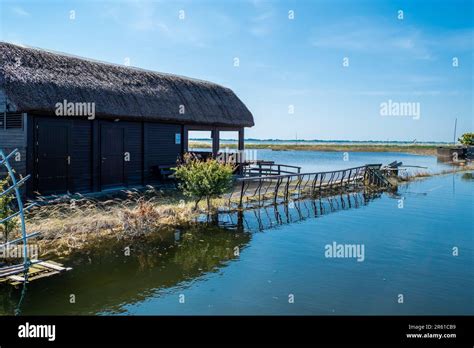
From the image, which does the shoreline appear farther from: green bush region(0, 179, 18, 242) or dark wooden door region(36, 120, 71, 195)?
dark wooden door region(36, 120, 71, 195)

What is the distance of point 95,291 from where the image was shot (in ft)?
24.1

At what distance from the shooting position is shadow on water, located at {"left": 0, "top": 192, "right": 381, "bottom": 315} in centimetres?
683

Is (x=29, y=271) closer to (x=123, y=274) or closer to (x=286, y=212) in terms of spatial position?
(x=123, y=274)

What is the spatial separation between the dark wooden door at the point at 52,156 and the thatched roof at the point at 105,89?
81 centimetres

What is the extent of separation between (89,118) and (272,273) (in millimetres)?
9906

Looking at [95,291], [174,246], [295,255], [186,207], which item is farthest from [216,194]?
[95,291]

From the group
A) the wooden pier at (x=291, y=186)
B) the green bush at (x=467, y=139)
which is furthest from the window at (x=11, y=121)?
the green bush at (x=467, y=139)

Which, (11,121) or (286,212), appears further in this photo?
(286,212)

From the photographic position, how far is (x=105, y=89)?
16234 millimetres

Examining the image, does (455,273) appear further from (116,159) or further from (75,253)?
(116,159)

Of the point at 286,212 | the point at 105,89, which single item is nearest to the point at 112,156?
the point at 105,89

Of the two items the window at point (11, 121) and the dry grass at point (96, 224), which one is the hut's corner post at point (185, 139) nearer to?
the dry grass at point (96, 224)

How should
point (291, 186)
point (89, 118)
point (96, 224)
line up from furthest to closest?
point (291, 186) < point (89, 118) < point (96, 224)

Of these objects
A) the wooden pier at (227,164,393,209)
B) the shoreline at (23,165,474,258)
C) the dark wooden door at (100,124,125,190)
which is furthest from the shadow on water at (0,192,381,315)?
the dark wooden door at (100,124,125,190)
